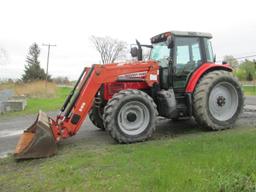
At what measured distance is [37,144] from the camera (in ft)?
20.0

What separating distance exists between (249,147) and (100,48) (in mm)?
61985

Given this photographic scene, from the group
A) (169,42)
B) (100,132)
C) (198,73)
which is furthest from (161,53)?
(100,132)

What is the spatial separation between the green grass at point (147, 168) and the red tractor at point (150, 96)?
50 centimetres

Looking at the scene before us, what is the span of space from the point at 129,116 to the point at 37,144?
1.99 m

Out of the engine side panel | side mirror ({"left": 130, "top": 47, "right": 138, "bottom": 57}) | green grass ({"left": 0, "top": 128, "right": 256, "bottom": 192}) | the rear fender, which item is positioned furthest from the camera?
side mirror ({"left": 130, "top": 47, "right": 138, "bottom": 57})

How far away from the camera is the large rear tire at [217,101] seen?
307 inches

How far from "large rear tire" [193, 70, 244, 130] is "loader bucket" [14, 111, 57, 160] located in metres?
3.44

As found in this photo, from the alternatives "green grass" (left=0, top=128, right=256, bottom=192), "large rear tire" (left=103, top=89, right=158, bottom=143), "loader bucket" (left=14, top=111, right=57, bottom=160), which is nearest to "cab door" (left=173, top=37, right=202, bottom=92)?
"large rear tire" (left=103, top=89, right=158, bottom=143)

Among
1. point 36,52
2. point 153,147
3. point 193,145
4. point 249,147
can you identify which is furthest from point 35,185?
point 36,52

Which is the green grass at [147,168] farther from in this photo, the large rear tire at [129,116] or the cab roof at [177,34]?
the cab roof at [177,34]

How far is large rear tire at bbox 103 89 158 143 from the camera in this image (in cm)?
686

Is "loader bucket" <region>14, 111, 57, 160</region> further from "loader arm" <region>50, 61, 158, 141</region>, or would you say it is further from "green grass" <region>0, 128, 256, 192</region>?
"loader arm" <region>50, 61, 158, 141</region>

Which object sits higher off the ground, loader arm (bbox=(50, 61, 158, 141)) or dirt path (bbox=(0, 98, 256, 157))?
loader arm (bbox=(50, 61, 158, 141))

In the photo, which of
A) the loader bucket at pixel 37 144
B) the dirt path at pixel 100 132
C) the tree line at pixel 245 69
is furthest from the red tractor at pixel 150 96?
the tree line at pixel 245 69
